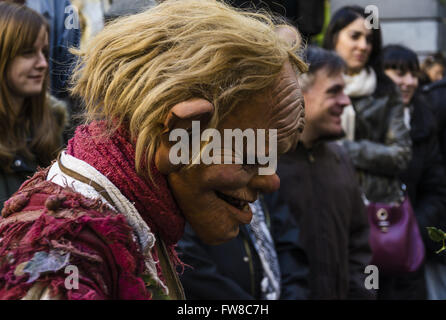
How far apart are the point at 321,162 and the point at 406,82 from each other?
1880 millimetres

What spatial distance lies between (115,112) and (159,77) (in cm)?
15

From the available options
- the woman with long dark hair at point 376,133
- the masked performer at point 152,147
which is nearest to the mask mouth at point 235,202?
the masked performer at point 152,147

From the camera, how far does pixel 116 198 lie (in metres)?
1.54

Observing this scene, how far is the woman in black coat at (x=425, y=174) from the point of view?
5125 millimetres

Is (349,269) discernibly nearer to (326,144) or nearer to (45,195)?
(326,144)

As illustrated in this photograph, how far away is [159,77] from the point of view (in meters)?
1.55

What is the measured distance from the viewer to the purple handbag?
443 centimetres

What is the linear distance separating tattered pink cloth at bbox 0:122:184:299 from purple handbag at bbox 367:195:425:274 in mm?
3005

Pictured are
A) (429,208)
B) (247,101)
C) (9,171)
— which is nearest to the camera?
(247,101)

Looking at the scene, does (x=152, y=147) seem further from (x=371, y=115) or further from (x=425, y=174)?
(x=425, y=174)

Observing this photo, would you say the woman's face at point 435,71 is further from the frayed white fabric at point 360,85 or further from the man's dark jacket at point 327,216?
Result: the man's dark jacket at point 327,216

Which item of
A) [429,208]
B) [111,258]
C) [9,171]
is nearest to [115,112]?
[111,258]

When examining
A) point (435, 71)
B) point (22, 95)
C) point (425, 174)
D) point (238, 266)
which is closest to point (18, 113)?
point (22, 95)
